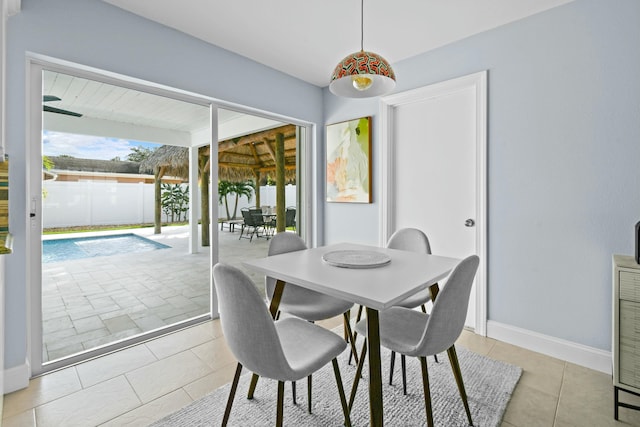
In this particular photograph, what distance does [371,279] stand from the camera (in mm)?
1460

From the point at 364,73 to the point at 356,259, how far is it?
1.04 metres

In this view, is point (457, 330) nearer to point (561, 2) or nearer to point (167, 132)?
point (561, 2)

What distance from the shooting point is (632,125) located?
196 centimetres

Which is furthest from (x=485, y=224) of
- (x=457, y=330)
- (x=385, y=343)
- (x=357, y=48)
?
(x=357, y=48)

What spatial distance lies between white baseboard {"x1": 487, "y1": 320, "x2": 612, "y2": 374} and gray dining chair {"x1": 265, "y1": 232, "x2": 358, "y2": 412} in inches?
52.8

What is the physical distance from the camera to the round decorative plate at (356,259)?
1682mm

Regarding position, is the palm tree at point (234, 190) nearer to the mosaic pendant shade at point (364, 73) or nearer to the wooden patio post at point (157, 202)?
the wooden patio post at point (157, 202)

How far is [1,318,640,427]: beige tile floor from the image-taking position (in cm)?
163

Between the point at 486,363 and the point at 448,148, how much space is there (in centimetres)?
181

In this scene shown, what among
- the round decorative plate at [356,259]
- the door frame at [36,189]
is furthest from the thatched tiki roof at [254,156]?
the round decorative plate at [356,259]

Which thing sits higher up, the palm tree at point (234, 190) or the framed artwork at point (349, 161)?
the framed artwork at point (349, 161)

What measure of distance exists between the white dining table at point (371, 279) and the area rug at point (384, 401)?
19.7 inches

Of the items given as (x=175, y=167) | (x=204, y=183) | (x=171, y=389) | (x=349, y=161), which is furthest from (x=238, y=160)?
(x=171, y=389)

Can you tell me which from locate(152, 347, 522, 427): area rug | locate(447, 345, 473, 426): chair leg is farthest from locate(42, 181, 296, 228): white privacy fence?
locate(447, 345, 473, 426): chair leg
